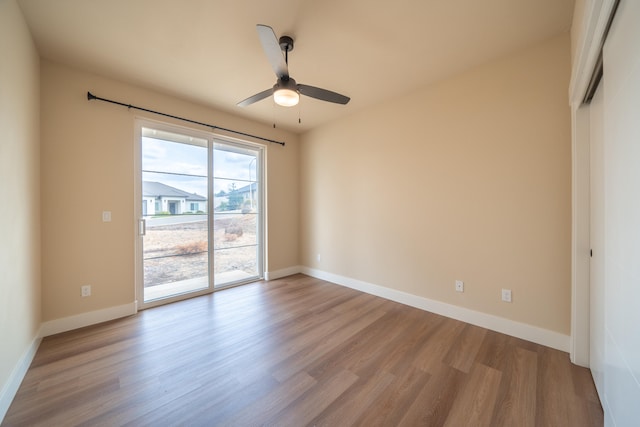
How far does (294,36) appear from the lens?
80.0 inches

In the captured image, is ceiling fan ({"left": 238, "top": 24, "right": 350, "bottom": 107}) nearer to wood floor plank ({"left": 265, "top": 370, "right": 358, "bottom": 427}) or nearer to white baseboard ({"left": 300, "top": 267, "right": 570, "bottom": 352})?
wood floor plank ({"left": 265, "top": 370, "right": 358, "bottom": 427})

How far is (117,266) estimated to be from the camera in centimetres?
271

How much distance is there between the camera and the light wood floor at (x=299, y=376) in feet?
4.66

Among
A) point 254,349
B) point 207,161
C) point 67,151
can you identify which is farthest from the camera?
point 207,161

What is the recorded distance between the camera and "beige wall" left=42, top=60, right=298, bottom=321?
235 centimetres

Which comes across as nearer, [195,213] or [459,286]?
[459,286]

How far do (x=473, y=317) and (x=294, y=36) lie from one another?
322cm

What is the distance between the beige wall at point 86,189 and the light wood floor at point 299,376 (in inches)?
16.2

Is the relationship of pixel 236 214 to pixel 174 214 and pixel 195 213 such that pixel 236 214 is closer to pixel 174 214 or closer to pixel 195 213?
pixel 195 213

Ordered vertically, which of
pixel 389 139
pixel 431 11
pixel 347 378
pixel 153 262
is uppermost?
pixel 431 11

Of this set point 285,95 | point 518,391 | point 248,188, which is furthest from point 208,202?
point 518,391

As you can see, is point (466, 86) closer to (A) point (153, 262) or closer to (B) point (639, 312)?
(B) point (639, 312)

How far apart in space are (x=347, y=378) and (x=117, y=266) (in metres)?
2.74

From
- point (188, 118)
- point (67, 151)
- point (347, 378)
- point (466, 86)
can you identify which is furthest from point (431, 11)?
point (67, 151)
